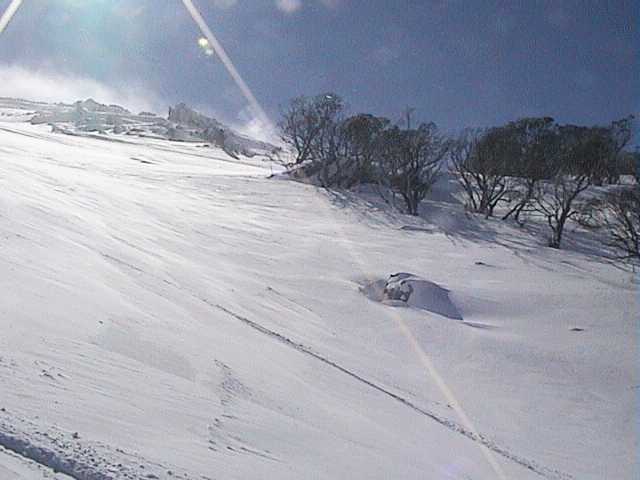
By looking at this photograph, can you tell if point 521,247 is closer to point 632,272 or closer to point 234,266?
point 632,272

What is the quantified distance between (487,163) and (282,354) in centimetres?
2456

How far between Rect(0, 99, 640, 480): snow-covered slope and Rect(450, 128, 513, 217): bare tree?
11089mm

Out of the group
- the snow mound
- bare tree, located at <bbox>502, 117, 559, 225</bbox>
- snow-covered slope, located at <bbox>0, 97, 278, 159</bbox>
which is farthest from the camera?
snow-covered slope, located at <bbox>0, 97, 278, 159</bbox>

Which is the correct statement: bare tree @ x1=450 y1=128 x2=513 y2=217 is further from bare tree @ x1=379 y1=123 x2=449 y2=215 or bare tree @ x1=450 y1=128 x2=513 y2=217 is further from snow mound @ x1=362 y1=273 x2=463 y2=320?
snow mound @ x1=362 y1=273 x2=463 y2=320

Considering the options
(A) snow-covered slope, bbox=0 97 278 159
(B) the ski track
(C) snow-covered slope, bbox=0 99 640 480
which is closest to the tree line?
(C) snow-covered slope, bbox=0 99 640 480

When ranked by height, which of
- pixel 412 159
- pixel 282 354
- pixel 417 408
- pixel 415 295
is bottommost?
pixel 417 408

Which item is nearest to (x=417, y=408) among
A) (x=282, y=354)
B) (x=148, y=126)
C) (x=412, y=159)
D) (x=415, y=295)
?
(x=282, y=354)

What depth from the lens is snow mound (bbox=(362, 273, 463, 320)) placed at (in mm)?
12766

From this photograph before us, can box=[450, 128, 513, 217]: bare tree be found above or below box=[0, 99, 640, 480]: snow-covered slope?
above

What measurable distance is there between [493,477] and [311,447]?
213cm

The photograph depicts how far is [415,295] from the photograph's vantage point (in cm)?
1303

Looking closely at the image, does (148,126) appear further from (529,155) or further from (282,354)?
(282,354)

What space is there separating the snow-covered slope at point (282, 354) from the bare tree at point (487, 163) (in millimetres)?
11089

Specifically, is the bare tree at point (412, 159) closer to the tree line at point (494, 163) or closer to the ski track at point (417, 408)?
the tree line at point (494, 163)
